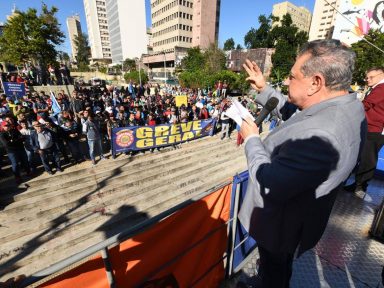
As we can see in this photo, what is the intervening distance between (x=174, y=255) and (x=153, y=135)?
8.99 meters

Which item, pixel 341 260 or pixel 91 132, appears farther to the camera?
pixel 91 132

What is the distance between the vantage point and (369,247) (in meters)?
3.50

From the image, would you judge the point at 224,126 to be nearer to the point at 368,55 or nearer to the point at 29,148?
the point at 29,148

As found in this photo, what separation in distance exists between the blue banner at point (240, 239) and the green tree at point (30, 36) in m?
27.0

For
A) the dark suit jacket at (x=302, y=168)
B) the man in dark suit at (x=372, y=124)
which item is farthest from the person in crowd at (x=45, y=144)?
the man in dark suit at (x=372, y=124)

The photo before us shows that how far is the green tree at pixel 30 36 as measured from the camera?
838 inches

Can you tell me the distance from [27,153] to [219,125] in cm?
1076

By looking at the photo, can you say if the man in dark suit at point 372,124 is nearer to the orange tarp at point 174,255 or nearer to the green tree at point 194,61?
the orange tarp at point 174,255

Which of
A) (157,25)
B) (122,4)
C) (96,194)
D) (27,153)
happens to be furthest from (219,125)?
(122,4)

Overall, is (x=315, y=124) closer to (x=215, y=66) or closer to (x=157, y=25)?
(x=215, y=66)

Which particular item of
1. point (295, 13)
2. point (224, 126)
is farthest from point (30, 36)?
point (295, 13)

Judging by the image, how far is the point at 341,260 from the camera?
3.26 metres

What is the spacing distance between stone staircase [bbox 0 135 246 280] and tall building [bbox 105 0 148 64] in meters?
107

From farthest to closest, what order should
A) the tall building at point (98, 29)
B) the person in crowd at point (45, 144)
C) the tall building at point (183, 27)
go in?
the tall building at point (98, 29) < the tall building at point (183, 27) < the person in crowd at point (45, 144)
